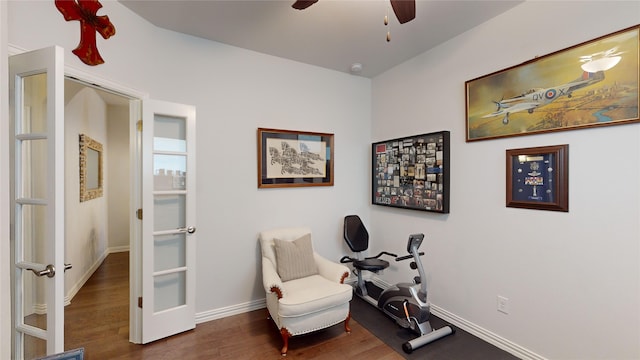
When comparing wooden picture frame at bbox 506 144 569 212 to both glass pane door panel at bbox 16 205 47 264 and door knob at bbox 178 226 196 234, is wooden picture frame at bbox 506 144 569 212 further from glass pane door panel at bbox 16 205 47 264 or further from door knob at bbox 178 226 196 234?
glass pane door panel at bbox 16 205 47 264

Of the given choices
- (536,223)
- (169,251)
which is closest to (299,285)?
(169,251)

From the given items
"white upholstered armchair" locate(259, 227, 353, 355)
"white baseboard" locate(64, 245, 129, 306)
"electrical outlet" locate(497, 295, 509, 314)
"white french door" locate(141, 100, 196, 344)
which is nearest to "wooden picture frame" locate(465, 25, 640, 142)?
"electrical outlet" locate(497, 295, 509, 314)

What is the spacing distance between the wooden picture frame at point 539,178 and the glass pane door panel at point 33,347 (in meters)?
3.23

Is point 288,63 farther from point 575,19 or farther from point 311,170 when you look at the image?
point 575,19

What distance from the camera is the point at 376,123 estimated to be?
354cm

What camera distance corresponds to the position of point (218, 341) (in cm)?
230

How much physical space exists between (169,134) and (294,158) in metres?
1.31

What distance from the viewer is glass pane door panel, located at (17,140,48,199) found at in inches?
56.1

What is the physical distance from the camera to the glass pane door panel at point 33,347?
4.56 feet

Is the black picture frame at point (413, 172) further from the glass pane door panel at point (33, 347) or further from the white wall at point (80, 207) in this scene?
the white wall at point (80, 207)

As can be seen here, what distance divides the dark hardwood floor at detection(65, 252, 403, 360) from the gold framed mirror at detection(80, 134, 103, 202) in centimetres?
163

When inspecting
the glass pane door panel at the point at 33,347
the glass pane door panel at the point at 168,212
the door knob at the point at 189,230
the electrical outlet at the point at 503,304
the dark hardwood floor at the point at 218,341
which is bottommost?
the dark hardwood floor at the point at 218,341

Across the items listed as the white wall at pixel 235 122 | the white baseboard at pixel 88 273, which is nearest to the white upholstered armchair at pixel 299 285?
the white wall at pixel 235 122

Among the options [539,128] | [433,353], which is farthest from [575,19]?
[433,353]
